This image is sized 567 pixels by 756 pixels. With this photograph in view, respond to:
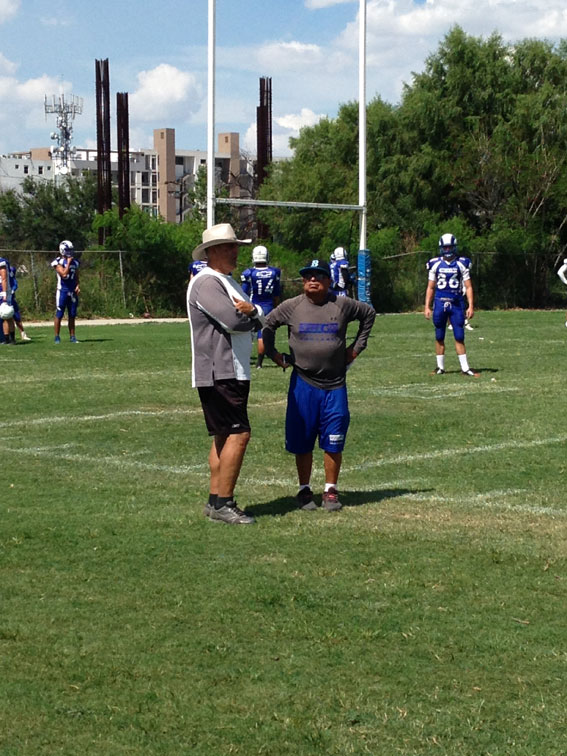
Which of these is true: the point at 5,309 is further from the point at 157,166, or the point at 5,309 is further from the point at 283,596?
the point at 157,166

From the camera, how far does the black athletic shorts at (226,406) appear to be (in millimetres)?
8289

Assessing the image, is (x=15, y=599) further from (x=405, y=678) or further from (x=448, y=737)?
(x=448, y=737)

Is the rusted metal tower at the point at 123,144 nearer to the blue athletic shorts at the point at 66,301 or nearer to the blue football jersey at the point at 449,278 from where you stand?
the blue athletic shorts at the point at 66,301

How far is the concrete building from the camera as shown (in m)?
153

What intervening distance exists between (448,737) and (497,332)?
2632 cm

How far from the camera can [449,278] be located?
18.2m

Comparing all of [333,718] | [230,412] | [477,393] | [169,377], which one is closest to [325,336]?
[230,412]

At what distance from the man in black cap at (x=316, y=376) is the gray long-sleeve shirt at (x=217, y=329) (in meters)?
0.62

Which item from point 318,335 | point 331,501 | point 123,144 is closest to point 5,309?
point 318,335

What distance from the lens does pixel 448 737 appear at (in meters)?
4.60

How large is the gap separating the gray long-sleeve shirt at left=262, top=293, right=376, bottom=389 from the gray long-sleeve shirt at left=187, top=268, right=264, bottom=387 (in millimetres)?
613

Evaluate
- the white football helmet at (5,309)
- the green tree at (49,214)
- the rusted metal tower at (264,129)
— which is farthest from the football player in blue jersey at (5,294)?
the green tree at (49,214)

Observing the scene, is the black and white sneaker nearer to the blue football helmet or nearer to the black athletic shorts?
the black athletic shorts

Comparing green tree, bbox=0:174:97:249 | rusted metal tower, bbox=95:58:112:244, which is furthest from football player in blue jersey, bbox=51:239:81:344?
green tree, bbox=0:174:97:249
